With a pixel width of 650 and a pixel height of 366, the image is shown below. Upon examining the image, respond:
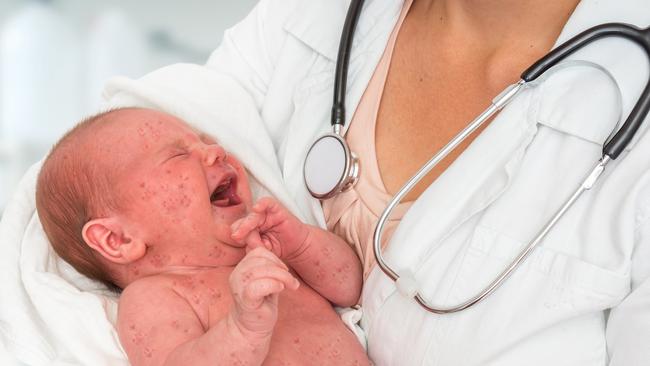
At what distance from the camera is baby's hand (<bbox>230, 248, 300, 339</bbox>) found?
778 mm

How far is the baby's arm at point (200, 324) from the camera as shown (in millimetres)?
788

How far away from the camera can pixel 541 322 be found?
84cm

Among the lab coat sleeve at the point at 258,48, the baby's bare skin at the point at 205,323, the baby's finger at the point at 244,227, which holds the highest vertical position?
the lab coat sleeve at the point at 258,48

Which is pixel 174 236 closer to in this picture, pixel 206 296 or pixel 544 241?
pixel 206 296

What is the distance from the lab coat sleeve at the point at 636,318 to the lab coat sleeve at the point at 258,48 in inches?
26.9

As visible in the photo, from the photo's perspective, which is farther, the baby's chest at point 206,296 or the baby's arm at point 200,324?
the baby's chest at point 206,296

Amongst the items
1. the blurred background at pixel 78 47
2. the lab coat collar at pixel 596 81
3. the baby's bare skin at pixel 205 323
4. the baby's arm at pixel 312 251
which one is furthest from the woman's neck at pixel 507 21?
the blurred background at pixel 78 47

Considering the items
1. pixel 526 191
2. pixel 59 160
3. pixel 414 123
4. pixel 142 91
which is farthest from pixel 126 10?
pixel 526 191

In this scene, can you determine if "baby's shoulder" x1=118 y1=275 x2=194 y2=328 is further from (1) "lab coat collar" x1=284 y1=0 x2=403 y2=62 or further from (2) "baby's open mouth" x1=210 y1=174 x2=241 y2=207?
(1) "lab coat collar" x1=284 y1=0 x2=403 y2=62

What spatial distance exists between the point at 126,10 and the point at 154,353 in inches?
55.1

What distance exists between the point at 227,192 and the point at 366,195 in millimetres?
225

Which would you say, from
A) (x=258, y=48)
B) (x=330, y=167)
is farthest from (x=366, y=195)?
(x=258, y=48)

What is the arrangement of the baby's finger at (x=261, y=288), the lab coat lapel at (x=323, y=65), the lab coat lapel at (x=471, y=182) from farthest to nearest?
1. the lab coat lapel at (x=323, y=65)
2. the lab coat lapel at (x=471, y=182)
3. the baby's finger at (x=261, y=288)

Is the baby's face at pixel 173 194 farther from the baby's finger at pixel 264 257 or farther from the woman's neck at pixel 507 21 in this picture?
the woman's neck at pixel 507 21
